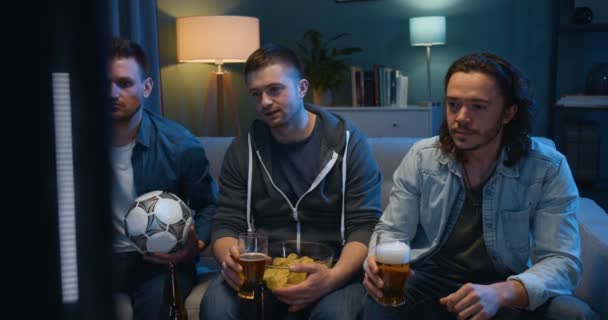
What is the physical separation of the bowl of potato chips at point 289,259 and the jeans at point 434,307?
0.17m

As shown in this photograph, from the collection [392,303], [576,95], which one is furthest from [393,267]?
[576,95]

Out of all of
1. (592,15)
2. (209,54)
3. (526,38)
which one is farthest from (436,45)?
(209,54)

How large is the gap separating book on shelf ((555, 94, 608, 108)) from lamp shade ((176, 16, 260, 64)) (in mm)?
2101

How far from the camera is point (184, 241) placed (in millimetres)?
1599

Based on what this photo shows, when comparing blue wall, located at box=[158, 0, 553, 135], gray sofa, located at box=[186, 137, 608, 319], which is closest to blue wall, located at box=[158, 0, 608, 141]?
blue wall, located at box=[158, 0, 553, 135]

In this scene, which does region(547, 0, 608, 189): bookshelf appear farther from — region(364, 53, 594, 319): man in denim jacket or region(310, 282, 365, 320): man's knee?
region(310, 282, 365, 320): man's knee

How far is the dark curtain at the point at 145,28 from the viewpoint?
2719 mm

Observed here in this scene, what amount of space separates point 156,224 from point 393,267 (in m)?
0.60

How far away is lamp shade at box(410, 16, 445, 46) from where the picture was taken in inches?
159

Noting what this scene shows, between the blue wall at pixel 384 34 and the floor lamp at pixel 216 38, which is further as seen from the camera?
the blue wall at pixel 384 34

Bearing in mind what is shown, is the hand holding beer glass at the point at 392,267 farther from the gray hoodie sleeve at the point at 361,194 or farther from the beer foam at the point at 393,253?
the gray hoodie sleeve at the point at 361,194

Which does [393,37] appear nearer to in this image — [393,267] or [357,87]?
[357,87]

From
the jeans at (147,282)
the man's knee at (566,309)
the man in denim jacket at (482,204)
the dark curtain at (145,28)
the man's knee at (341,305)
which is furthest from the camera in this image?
the dark curtain at (145,28)

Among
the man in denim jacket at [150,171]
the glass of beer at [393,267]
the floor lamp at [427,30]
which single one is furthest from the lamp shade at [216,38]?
the glass of beer at [393,267]
